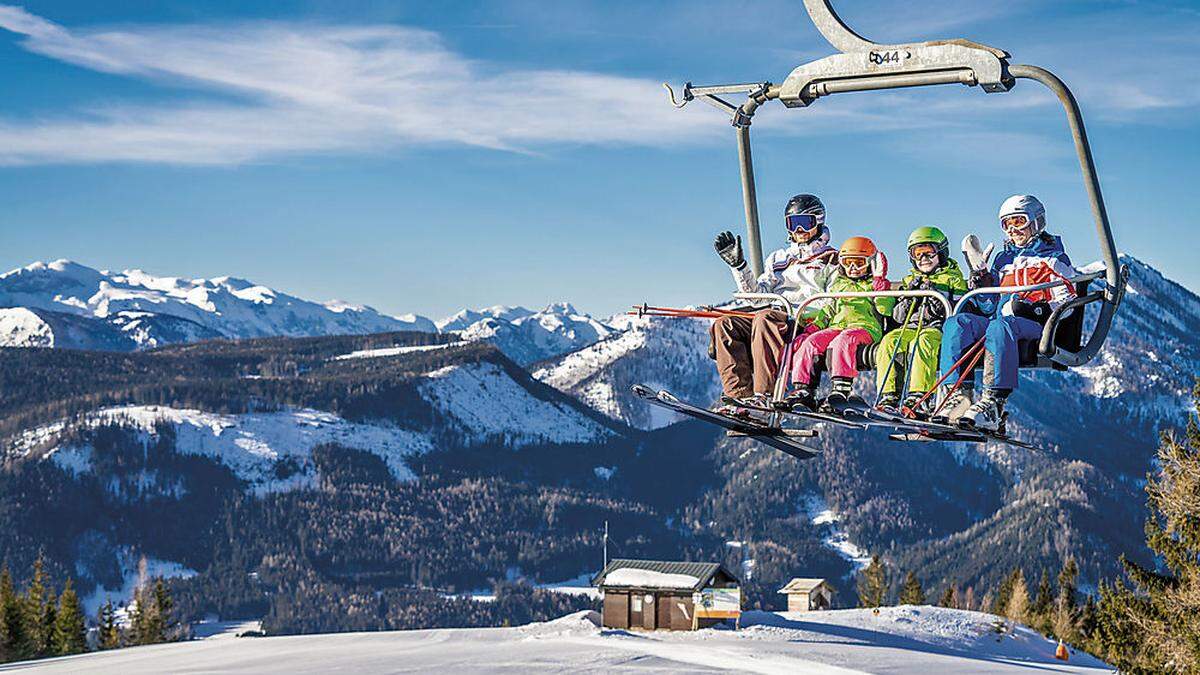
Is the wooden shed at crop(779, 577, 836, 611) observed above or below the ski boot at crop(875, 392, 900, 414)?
below

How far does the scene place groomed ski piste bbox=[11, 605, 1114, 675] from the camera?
68438 millimetres

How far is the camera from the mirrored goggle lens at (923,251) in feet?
35.4

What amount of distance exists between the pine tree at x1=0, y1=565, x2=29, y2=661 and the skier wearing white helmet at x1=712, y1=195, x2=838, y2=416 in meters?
115

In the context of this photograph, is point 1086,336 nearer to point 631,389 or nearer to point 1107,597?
point 631,389

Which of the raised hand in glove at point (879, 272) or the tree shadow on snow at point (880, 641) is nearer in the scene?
the raised hand in glove at point (879, 272)

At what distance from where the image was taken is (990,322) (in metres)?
10.3

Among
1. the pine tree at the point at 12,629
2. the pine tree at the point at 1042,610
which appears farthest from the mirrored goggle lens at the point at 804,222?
the pine tree at the point at 12,629

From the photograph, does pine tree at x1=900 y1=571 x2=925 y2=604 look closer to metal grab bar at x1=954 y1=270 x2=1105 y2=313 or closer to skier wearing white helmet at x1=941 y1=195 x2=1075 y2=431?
skier wearing white helmet at x1=941 y1=195 x2=1075 y2=431

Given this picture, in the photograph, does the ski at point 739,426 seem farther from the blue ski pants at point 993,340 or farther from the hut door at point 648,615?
the hut door at point 648,615

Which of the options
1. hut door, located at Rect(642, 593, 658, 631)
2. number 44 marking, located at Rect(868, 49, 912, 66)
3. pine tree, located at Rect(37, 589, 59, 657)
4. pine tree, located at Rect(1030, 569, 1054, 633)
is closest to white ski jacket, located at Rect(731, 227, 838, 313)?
number 44 marking, located at Rect(868, 49, 912, 66)

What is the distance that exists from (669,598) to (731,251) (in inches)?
3483

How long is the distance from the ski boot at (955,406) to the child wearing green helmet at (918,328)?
175 millimetres

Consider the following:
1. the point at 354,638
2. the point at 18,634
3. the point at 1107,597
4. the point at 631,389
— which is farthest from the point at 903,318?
the point at 18,634

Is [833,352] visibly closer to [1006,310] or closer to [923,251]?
[923,251]
